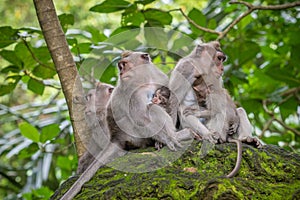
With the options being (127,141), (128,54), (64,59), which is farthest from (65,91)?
(128,54)

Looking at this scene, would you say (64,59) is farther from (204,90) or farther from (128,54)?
(204,90)

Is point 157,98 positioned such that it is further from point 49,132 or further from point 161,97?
point 49,132

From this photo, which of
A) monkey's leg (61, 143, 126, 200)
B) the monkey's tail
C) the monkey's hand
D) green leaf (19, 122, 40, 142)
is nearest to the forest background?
green leaf (19, 122, 40, 142)

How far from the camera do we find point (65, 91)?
3.97m

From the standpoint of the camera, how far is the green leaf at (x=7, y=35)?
4465mm

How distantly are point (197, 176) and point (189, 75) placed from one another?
1.71 meters

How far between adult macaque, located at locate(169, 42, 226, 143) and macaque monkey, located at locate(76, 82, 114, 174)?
2.24 feet

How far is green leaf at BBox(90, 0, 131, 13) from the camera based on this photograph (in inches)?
180

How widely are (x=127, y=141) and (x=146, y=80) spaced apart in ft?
2.52

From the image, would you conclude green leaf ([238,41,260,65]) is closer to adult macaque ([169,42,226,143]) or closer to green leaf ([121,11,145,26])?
adult macaque ([169,42,226,143])

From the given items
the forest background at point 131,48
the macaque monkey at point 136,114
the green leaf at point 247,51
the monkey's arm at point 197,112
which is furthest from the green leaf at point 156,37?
the monkey's arm at point 197,112

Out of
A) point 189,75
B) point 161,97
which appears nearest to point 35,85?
point 161,97

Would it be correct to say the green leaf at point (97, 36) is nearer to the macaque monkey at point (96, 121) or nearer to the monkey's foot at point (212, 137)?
the macaque monkey at point (96, 121)

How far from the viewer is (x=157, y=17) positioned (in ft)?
16.2
